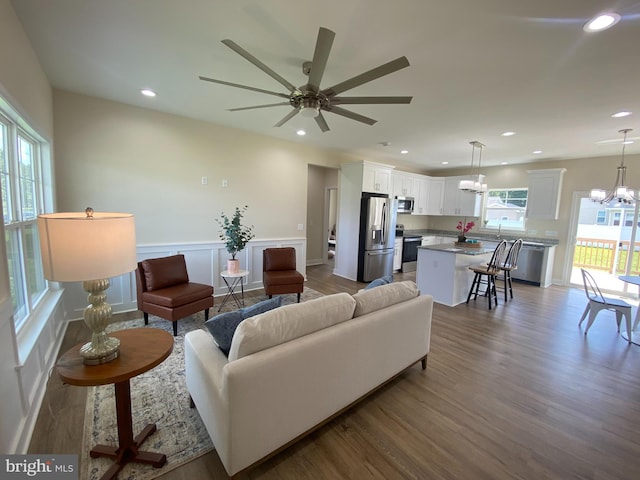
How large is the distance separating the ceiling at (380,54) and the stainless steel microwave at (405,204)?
10.1 ft

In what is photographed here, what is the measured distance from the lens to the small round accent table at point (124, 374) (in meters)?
1.35

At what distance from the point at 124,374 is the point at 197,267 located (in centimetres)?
315

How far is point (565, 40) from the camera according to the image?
1.90 metres

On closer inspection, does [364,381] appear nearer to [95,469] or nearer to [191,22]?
[95,469]

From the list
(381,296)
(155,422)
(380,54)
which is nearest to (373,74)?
(380,54)

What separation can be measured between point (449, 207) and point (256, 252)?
5542 mm

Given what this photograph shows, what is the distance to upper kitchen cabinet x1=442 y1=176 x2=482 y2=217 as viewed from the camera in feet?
23.0

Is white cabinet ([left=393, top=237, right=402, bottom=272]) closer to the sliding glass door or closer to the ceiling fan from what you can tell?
the sliding glass door

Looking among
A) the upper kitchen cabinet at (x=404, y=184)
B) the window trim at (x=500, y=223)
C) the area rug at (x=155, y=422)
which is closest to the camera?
the area rug at (x=155, y=422)

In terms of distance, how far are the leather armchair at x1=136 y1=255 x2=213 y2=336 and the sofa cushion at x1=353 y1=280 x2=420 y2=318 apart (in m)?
2.07

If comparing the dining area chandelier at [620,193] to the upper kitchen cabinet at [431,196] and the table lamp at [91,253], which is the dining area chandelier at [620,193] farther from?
the table lamp at [91,253]

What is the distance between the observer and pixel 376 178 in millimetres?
5766

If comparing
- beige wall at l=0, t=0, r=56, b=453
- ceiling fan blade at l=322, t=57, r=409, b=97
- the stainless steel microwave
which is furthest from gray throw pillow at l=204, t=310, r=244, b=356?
the stainless steel microwave

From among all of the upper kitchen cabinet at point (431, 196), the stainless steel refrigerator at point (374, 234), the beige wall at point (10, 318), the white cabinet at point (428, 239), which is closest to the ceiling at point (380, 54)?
the beige wall at point (10, 318)
